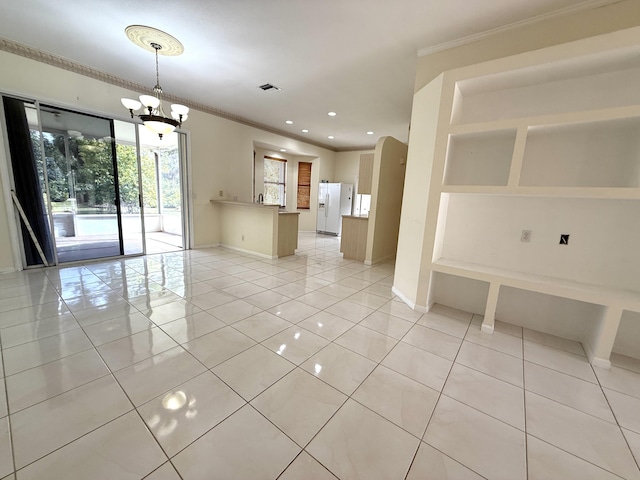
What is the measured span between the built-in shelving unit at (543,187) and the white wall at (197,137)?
172 inches

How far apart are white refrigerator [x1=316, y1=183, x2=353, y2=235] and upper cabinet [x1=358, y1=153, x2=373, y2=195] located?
3.12 meters

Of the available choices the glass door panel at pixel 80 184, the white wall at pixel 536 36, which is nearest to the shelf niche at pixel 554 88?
the white wall at pixel 536 36

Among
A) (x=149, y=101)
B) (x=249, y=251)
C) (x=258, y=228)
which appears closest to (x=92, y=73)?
(x=149, y=101)

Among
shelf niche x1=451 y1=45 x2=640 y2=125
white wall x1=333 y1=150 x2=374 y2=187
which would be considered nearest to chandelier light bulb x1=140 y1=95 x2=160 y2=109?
shelf niche x1=451 y1=45 x2=640 y2=125

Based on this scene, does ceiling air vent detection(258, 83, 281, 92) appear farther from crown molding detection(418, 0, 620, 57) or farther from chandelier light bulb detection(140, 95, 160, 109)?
crown molding detection(418, 0, 620, 57)

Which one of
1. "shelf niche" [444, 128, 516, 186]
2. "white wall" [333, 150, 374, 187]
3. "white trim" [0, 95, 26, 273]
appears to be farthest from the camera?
"white wall" [333, 150, 374, 187]

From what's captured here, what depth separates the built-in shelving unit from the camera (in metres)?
2.12

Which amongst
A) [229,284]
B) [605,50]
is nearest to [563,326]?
[605,50]

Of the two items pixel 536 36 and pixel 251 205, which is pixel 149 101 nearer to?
pixel 251 205

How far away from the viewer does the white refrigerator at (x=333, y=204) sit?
27.5 ft

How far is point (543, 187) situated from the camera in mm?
2227

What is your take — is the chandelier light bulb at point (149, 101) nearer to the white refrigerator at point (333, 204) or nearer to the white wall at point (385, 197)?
the white wall at point (385, 197)

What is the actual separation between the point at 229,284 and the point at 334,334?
1876mm

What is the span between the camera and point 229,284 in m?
3.60
